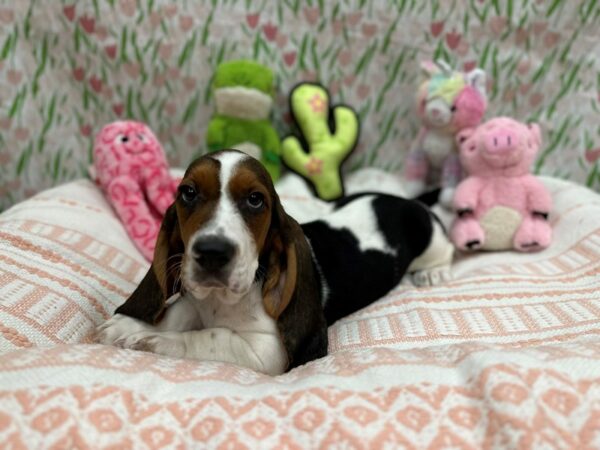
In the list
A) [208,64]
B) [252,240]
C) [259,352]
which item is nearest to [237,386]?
[259,352]

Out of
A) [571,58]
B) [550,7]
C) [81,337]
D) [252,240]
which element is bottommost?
[81,337]

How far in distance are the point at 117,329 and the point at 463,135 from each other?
2086 millimetres

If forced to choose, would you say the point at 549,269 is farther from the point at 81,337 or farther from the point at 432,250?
the point at 81,337

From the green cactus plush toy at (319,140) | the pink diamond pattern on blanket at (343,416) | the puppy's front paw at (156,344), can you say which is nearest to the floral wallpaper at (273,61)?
the green cactus plush toy at (319,140)

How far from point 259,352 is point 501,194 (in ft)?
5.76

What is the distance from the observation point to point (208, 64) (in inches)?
131

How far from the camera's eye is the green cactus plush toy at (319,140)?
327 cm

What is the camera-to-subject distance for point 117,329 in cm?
183

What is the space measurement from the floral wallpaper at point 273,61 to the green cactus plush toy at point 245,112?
24 centimetres

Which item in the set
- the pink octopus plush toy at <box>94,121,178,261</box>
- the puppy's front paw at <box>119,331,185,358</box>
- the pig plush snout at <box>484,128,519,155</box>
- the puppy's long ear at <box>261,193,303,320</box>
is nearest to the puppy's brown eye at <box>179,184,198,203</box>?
the puppy's long ear at <box>261,193,303,320</box>

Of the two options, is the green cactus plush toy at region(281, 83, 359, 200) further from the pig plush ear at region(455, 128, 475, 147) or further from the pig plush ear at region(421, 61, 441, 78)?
the pig plush ear at region(455, 128, 475, 147)

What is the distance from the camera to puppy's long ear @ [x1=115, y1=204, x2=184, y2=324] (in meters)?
1.84

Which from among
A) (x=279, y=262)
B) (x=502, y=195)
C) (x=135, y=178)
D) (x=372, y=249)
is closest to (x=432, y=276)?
(x=372, y=249)

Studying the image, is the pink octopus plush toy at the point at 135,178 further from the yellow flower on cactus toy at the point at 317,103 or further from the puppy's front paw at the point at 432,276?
the puppy's front paw at the point at 432,276
